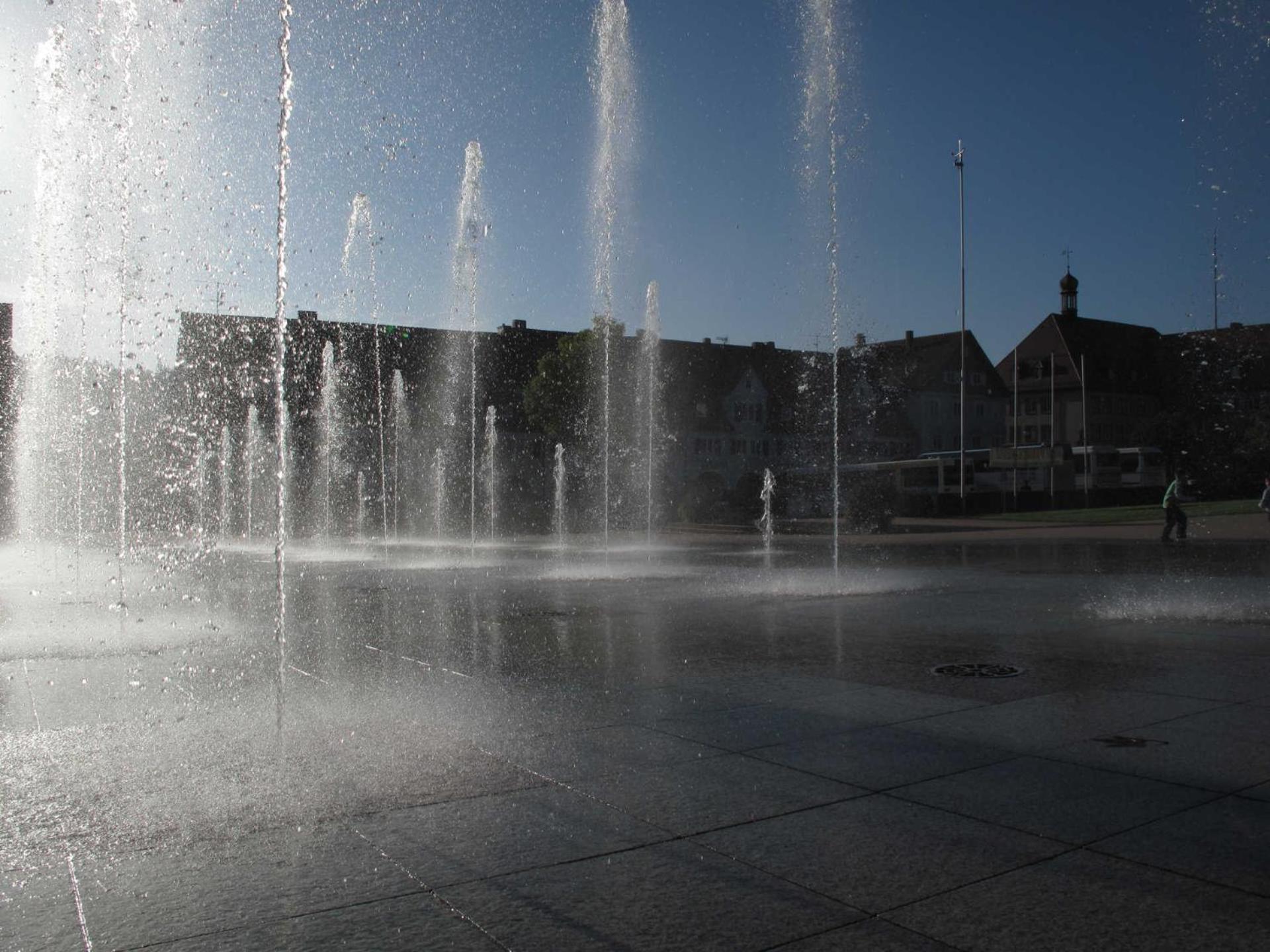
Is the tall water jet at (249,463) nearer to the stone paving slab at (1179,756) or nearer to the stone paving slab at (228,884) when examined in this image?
the stone paving slab at (228,884)

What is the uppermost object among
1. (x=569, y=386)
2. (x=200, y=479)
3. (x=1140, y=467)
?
(x=569, y=386)

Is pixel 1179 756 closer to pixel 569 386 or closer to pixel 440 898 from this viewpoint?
pixel 440 898

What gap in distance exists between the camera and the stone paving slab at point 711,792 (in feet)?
14.6

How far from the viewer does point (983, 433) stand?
84.3 m

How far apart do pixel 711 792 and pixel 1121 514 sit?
138ft

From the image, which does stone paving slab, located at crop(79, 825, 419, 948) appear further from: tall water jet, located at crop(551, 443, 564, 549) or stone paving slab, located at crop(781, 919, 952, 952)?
tall water jet, located at crop(551, 443, 564, 549)

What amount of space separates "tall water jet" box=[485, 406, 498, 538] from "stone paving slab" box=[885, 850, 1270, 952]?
30637 mm

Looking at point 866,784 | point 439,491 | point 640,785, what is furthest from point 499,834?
point 439,491

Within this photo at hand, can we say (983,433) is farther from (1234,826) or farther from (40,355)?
(1234,826)

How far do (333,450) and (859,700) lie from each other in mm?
51462

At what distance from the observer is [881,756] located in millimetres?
5391

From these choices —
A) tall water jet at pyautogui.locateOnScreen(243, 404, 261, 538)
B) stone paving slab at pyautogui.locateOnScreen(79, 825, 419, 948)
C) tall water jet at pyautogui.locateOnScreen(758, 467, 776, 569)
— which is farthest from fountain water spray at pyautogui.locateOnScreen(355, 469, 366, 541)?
stone paving slab at pyautogui.locateOnScreen(79, 825, 419, 948)

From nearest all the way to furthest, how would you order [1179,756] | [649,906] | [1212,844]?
1. [649,906]
2. [1212,844]
3. [1179,756]

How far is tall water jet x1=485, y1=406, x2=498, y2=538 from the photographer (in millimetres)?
40469
